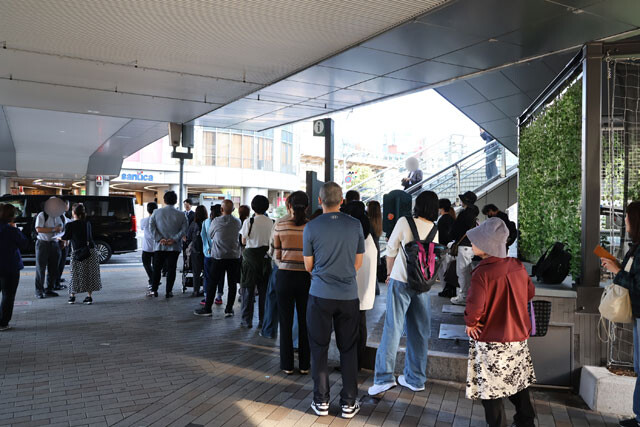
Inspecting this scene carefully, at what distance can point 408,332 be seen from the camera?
465 centimetres

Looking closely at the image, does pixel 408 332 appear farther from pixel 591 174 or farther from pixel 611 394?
pixel 591 174

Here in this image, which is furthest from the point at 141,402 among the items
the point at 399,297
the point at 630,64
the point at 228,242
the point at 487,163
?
the point at 487,163

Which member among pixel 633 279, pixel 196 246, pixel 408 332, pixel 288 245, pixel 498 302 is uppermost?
pixel 288 245

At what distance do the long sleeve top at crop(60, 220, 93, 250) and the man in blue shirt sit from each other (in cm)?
557

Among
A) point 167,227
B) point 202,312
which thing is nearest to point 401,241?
point 202,312

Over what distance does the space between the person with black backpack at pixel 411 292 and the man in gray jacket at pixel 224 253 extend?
3.49m

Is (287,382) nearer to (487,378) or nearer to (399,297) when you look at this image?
(399,297)

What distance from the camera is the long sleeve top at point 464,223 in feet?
26.1

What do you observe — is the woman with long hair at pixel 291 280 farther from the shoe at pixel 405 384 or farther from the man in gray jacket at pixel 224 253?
the man in gray jacket at pixel 224 253

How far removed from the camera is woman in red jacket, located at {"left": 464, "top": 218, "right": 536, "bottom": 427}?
331cm

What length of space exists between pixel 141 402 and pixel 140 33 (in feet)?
13.9

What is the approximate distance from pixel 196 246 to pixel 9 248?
3108 mm

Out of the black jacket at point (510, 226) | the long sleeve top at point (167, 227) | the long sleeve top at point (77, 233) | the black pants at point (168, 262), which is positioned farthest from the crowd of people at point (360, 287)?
the long sleeve top at point (77, 233)

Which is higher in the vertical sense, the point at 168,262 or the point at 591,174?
the point at 591,174
